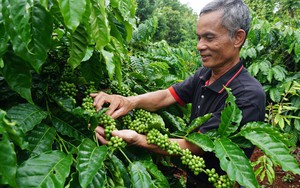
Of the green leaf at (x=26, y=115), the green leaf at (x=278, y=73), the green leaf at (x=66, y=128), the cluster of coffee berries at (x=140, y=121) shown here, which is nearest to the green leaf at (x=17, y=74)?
the green leaf at (x=26, y=115)

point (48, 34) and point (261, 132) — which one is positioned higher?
point (48, 34)

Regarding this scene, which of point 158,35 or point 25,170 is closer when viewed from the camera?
point 25,170

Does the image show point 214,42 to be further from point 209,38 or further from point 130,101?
point 130,101

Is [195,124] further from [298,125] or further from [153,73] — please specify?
[298,125]

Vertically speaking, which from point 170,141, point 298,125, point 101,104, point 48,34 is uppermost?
point 48,34

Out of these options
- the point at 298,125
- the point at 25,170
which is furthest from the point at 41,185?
the point at 298,125

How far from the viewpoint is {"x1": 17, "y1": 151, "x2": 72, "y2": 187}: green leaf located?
2.66 feet

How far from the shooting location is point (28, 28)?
767 millimetres

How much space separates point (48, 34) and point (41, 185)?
42 centimetres

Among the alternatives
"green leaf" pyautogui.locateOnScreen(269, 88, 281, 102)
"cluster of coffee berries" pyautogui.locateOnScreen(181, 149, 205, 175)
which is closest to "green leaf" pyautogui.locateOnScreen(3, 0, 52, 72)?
"cluster of coffee berries" pyautogui.locateOnScreen(181, 149, 205, 175)

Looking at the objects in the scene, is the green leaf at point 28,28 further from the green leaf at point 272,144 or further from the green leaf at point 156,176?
the green leaf at point 272,144

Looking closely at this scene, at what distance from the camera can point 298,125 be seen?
4.57m

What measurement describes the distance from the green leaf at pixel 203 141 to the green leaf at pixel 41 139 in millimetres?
558

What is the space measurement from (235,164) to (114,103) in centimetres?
64
